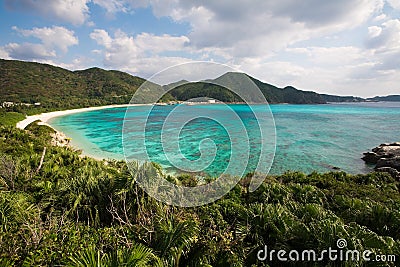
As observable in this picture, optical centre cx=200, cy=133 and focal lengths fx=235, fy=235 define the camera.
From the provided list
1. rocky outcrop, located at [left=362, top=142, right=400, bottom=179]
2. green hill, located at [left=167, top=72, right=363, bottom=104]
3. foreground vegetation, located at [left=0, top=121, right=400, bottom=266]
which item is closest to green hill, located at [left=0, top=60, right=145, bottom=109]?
green hill, located at [left=167, top=72, right=363, bottom=104]

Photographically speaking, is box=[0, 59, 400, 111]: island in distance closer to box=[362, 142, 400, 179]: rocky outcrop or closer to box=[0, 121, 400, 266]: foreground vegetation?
box=[362, 142, 400, 179]: rocky outcrop

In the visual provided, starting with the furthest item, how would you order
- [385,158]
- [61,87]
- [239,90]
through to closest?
[61,87]
[385,158]
[239,90]

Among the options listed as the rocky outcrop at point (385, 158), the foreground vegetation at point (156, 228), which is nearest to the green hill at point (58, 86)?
the foreground vegetation at point (156, 228)

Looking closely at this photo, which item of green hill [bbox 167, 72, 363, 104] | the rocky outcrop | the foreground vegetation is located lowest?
the rocky outcrop

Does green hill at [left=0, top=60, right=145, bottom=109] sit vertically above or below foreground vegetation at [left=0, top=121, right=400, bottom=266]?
above

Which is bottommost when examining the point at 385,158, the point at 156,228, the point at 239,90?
the point at 385,158

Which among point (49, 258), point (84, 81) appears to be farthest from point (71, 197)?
point (84, 81)

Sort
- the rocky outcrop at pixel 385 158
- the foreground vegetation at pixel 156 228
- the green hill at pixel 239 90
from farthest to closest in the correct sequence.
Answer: the rocky outcrop at pixel 385 158
the green hill at pixel 239 90
the foreground vegetation at pixel 156 228

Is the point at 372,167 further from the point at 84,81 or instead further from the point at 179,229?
the point at 84,81

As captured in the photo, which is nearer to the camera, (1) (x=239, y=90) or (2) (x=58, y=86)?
(1) (x=239, y=90)

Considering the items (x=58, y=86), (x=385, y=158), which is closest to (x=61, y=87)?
(x=58, y=86)

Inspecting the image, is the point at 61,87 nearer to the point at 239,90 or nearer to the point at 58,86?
the point at 58,86

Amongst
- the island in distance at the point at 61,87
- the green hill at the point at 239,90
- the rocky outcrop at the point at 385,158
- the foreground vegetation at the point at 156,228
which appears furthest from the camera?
the island in distance at the point at 61,87

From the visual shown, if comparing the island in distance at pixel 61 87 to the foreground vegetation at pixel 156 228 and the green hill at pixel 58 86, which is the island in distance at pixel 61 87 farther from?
the foreground vegetation at pixel 156 228
